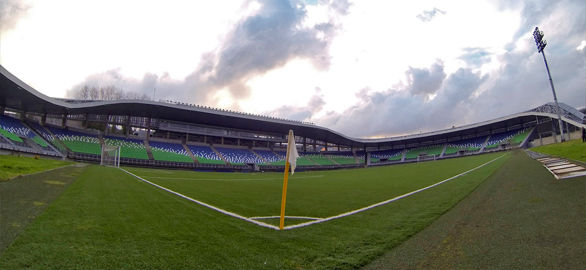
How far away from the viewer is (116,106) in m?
34.0

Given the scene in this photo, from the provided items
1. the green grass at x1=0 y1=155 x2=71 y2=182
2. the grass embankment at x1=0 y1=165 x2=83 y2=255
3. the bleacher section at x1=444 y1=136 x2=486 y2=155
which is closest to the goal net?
the green grass at x1=0 y1=155 x2=71 y2=182

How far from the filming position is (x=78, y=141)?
33.0 m

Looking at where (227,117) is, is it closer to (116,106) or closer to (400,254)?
(116,106)

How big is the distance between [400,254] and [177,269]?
244 centimetres

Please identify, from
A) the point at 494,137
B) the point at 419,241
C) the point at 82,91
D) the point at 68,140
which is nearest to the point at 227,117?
the point at 68,140

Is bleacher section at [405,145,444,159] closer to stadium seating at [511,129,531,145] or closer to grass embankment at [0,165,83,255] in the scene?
stadium seating at [511,129,531,145]

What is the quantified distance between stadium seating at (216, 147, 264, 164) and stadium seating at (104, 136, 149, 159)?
13238 millimetres

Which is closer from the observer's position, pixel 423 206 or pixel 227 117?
pixel 423 206

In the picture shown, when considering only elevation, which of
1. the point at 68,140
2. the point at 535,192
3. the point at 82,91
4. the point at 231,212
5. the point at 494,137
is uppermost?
the point at 82,91

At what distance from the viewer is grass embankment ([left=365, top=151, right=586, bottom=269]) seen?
2301 mm

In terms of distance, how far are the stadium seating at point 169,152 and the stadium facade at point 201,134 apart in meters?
0.14

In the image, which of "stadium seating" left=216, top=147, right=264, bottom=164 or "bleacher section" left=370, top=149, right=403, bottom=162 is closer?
"stadium seating" left=216, top=147, right=264, bottom=164

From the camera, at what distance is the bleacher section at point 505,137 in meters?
42.7

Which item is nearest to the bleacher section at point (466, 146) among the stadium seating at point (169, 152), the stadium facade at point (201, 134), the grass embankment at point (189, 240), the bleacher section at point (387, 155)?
the stadium facade at point (201, 134)
